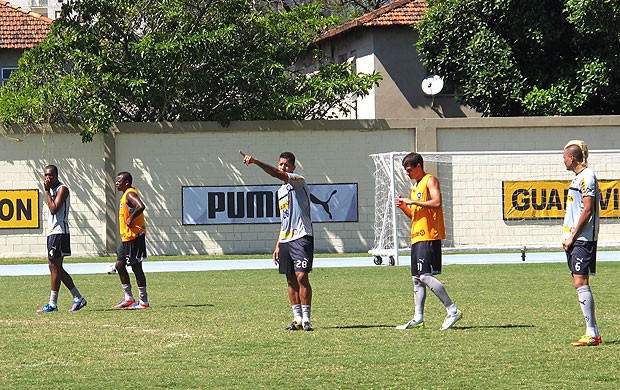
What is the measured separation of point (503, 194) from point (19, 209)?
1187 centimetres

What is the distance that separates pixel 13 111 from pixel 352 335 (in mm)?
19552

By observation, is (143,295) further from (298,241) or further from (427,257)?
(427,257)

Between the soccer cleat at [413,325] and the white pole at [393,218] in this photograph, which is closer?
the soccer cleat at [413,325]

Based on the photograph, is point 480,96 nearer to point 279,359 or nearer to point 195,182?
point 195,182

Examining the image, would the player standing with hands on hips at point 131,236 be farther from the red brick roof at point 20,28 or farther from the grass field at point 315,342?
the red brick roof at point 20,28

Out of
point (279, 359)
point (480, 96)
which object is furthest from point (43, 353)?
point (480, 96)

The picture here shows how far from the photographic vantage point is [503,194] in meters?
30.4

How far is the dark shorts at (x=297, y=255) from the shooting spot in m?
12.9

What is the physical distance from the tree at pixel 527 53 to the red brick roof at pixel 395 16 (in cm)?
262

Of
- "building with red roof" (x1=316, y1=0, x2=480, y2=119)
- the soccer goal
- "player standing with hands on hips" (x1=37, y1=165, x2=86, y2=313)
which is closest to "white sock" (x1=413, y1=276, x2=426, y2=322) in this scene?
"player standing with hands on hips" (x1=37, y1=165, x2=86, y2=313)

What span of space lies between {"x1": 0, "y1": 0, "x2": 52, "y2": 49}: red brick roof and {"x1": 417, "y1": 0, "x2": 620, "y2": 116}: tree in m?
14.9

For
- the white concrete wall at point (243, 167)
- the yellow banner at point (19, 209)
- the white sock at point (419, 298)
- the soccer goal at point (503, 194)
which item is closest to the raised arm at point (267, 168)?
the white sock at point (419, 298)

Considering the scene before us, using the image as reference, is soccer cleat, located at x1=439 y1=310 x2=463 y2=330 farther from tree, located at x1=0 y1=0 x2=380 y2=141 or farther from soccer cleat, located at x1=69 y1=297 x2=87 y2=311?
tree, located at x1=0 y1=0 x2=380 y2=141

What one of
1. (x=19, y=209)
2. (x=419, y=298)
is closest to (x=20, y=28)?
(x=19, y=209)
